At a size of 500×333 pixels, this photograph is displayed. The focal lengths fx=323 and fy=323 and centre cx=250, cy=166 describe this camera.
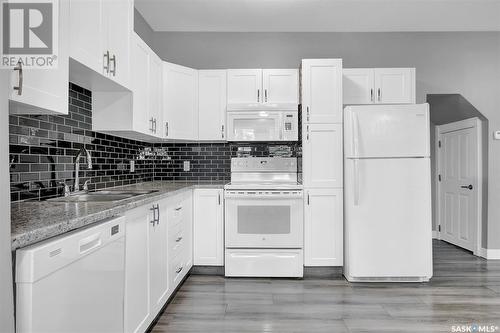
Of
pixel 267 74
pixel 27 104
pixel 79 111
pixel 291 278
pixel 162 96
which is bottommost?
pixel 291 278

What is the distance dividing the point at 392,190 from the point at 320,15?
211 cm

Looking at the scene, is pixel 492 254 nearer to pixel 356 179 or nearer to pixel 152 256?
pixel 356 179

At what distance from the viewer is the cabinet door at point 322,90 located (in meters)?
3.38

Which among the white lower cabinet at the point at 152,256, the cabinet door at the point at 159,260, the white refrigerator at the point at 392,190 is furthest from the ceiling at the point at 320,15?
the cabinet door at the point at 159,260

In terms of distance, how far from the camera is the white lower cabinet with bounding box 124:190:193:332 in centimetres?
184

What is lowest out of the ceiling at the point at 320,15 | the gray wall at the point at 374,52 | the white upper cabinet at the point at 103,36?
the white upper cabinet at the point at 103,36

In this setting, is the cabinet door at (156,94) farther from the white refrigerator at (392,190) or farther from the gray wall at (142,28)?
the white refrigerator at (392,190)

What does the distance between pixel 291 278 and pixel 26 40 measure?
2.93m

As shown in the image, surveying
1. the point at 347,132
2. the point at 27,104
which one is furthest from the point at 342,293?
the point at 27,104

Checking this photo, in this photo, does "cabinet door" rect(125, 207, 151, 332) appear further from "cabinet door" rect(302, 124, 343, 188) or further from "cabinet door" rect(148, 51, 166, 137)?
"cabinet door" rect(302, 124, 343, 188)

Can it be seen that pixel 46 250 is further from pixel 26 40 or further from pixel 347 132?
pixel 347 132

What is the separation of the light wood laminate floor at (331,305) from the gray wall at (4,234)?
1.58m

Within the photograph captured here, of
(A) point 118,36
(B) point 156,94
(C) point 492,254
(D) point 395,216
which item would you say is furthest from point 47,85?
(C) point 492,254

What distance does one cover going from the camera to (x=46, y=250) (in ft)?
3.41
